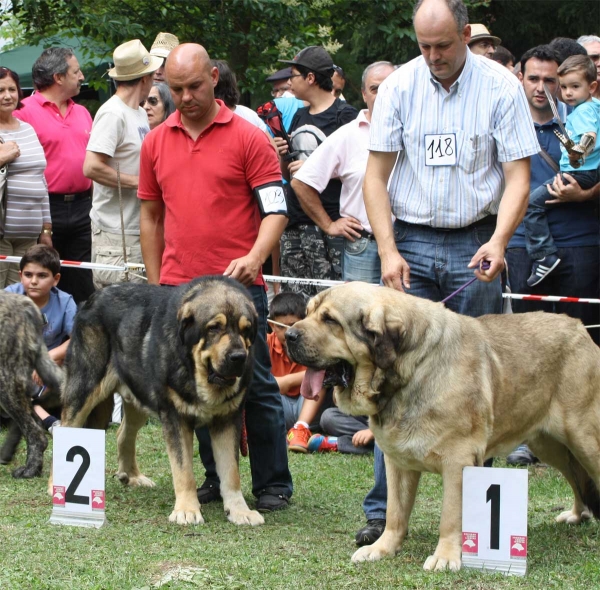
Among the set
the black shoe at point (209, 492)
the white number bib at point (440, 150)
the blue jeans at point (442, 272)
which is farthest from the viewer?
the black shoe at point (209, 492)

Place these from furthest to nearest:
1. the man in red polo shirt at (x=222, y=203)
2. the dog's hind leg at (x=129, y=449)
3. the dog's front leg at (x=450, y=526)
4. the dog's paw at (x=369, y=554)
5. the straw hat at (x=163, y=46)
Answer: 1. the straw hat at (x=163, y=46)
2. the dog's hind leg at (x=129, y=449)
3. the man in red polo shirt at (x=222, y=203)
4. the dog's paw at (x=369, y=554)
5. the dog's front leg at (x=450, y=526)

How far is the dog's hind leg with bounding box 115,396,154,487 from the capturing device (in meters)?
6.46

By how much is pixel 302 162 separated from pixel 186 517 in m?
4.40

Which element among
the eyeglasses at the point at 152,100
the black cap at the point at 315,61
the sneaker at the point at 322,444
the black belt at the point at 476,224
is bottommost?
the sneaker at the point at 322,444

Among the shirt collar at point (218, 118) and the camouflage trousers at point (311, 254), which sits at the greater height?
the shirt collar at point (218, 118)

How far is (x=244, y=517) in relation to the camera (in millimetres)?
5449

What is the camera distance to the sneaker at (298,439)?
7.75 metres

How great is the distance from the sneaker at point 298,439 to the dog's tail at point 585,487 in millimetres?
2862

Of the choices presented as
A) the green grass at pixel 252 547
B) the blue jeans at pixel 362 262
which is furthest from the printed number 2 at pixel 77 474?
the blue jeans at pixel 362 262

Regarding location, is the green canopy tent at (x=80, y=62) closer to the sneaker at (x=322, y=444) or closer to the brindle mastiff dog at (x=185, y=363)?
the sneaker at (x=322, y=444)

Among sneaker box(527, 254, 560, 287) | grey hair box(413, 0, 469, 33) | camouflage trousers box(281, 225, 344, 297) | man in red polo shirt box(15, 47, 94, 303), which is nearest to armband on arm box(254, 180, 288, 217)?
grey hair box(413, 0, 469, 33)

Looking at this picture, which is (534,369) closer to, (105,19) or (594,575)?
(594,575)

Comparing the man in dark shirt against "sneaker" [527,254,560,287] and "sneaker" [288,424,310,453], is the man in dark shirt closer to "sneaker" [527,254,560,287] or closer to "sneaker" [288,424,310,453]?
"sneaker" [288,424,310,453]

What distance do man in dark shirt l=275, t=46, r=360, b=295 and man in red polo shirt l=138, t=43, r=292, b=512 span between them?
2.53 metres
